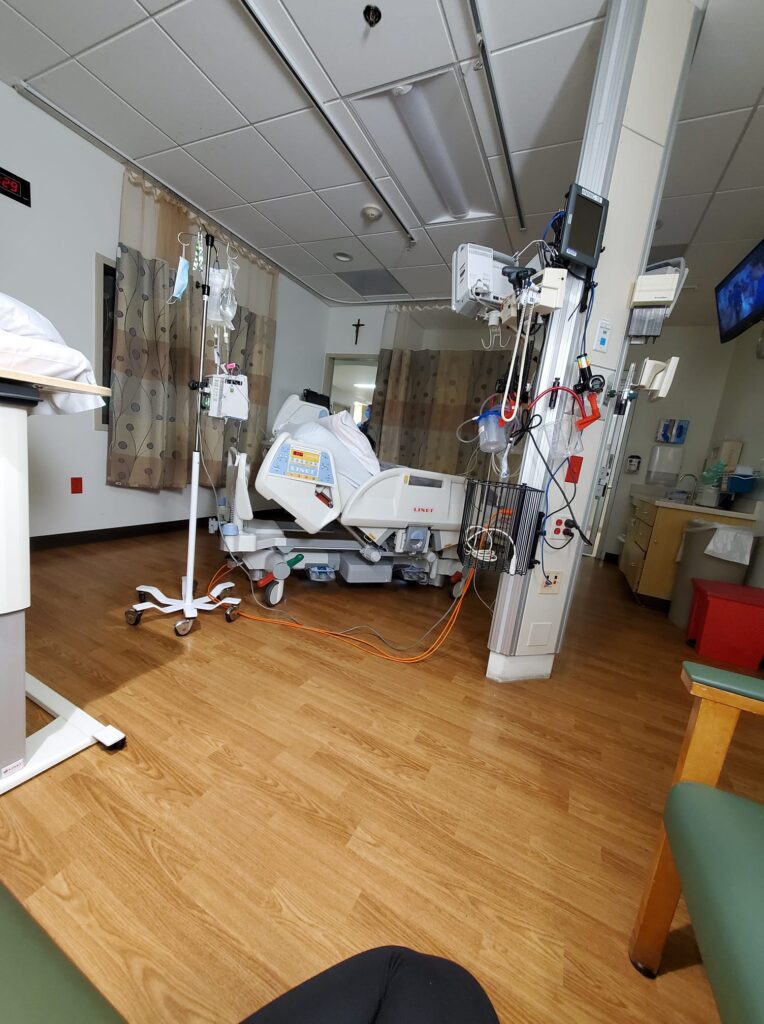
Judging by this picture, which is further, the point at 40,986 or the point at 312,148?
the point at 312,148

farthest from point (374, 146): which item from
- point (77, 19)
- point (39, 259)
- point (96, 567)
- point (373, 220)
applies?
point (96, 567)

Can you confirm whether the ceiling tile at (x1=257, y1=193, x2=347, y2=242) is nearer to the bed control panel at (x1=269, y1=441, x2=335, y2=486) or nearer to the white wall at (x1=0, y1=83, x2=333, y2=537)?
the white wall at (x1=0, y1=83, x2=333, y2=537)

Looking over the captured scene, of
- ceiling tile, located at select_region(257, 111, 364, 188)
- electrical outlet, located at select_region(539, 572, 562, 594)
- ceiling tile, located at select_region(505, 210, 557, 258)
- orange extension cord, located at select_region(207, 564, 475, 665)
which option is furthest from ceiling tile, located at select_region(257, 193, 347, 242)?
electrical outlet, located at select_region(539, 572, 562, 594)

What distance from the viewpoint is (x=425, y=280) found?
3.46m

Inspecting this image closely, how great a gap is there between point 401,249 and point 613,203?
77.2 inches

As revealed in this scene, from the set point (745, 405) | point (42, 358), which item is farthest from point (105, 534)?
point (745, 405)

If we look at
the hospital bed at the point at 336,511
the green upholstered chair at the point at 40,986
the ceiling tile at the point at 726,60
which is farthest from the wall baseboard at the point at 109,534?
the ceiling tile at the point at 726,60

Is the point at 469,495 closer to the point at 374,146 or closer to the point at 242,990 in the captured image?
the point at 242,990

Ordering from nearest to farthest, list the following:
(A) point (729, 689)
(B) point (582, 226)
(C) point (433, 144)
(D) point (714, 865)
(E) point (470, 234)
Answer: (D) point (714, 865)
(A) point (729, 689)
(B) point (582, 226)
(C) point (433, 144)
(E) point (470, 234)

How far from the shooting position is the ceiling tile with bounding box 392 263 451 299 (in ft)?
10.7

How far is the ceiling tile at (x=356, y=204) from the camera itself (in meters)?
2.42

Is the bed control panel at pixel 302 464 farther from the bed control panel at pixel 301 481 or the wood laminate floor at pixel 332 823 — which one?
the wood laminate floor at pixel 332 823

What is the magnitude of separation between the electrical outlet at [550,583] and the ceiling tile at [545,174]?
6.20ft

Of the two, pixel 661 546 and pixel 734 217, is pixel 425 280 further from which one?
pixel 661 546
